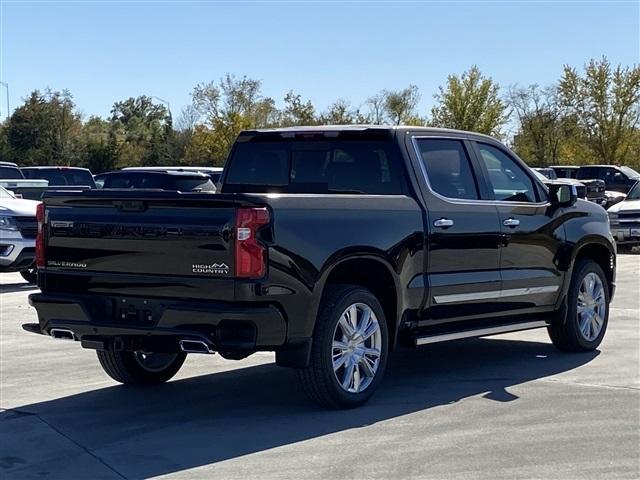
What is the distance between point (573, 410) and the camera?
7129 mm

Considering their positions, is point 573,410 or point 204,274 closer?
point 204,274

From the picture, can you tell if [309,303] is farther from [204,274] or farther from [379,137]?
[379,137]

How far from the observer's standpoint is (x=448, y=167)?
827 centimetres

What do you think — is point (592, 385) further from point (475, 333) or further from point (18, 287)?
point (18, 287)

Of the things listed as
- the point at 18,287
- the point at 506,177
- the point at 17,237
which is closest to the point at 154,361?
the point at 506,177

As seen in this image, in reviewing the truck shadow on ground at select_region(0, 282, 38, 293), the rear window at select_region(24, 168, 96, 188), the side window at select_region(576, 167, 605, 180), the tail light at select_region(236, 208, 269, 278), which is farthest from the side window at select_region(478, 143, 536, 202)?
the side window at select_region(576, 167, 605, 180)

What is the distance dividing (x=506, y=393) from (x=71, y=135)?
5307 centimetres

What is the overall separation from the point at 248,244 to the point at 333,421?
1349 millimetres

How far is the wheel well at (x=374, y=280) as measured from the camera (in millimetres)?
7234

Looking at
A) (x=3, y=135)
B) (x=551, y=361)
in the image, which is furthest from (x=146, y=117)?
(x=551, y=361)

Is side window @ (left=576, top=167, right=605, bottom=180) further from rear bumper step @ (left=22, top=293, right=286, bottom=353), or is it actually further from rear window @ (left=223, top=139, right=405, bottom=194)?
rear bumper step @ (left=22, top=293, right=286, bottom=353)

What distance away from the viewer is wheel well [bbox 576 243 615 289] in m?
9.71

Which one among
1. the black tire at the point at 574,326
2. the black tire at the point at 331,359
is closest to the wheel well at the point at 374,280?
the black tire at the point at 331,359

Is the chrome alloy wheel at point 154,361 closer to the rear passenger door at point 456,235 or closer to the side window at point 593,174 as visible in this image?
the rear passenger door at point 456,235
